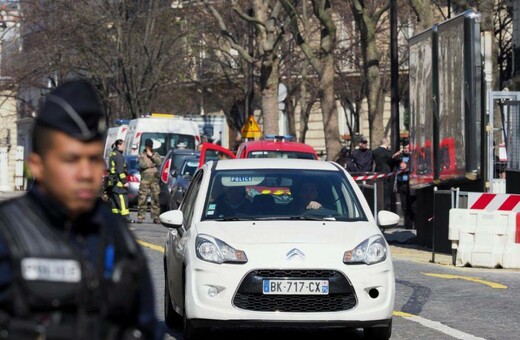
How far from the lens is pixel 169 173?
31.5 m

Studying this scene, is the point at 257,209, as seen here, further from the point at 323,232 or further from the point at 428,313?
the point at 428,313

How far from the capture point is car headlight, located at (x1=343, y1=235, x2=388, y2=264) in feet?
35.0

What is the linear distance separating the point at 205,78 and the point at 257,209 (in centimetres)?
5556

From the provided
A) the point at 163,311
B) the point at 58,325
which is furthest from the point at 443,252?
the point at 58,325

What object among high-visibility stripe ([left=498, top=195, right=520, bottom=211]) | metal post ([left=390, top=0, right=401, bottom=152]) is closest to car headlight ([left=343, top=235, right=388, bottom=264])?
high-visibility stripe ([left=498, top=195, right=520, bottom=211])

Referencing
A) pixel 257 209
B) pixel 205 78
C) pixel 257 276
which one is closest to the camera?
pixel 257 276

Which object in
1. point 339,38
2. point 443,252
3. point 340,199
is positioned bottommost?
point 443,252

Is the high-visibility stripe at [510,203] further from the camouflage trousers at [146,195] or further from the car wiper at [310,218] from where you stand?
the camouflage trousers at [146,195]

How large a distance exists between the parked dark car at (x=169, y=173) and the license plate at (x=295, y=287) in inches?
740

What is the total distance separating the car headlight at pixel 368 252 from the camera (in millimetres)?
10672

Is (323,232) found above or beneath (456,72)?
beneath

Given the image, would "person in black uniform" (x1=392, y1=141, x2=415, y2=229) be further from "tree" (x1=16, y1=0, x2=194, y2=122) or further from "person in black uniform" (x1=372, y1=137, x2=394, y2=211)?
"tree" (x1=16, y1=0, x2=194, y2=122)

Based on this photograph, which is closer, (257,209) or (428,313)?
(257,209)

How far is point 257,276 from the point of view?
10.6 m
